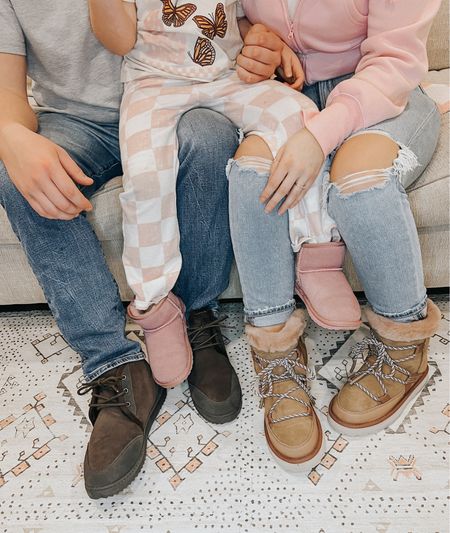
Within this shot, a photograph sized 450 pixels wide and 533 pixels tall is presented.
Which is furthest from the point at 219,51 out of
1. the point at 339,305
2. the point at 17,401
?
the point at 17,401

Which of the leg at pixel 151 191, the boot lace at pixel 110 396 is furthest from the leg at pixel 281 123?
the boot lace at pixel 110 396

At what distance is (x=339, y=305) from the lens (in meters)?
0.88

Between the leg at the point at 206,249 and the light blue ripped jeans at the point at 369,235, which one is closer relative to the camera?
the light blue ripped jeans at the point at 369,235

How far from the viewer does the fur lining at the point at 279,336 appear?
906 mm

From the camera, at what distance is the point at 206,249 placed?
3.29 feet

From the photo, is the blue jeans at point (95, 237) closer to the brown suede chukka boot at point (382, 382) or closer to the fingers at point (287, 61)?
the fingers at point (287, 61)

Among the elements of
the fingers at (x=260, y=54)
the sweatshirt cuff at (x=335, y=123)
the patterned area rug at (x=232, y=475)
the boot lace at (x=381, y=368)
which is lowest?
the patterned area rug at (x=232, y=475)

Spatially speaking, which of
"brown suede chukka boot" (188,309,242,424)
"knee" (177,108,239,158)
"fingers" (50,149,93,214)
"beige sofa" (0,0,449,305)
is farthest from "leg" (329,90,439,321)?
"fingers" (50,149,93,214)

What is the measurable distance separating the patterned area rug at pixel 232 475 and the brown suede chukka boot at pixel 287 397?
38 mm

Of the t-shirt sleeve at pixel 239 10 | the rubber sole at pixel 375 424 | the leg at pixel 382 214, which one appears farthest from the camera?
the t-shirt sleeve at pixel 239 10

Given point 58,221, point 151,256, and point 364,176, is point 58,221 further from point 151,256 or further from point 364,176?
Result: point 364,176

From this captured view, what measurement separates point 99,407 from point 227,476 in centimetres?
27

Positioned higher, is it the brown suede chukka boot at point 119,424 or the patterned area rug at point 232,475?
the brown suede chukka boot at point 119,424

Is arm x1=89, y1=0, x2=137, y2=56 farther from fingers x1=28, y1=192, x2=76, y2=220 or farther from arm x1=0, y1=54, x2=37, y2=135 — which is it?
fingers x1=28, y1=192, x2=76, y2=220
